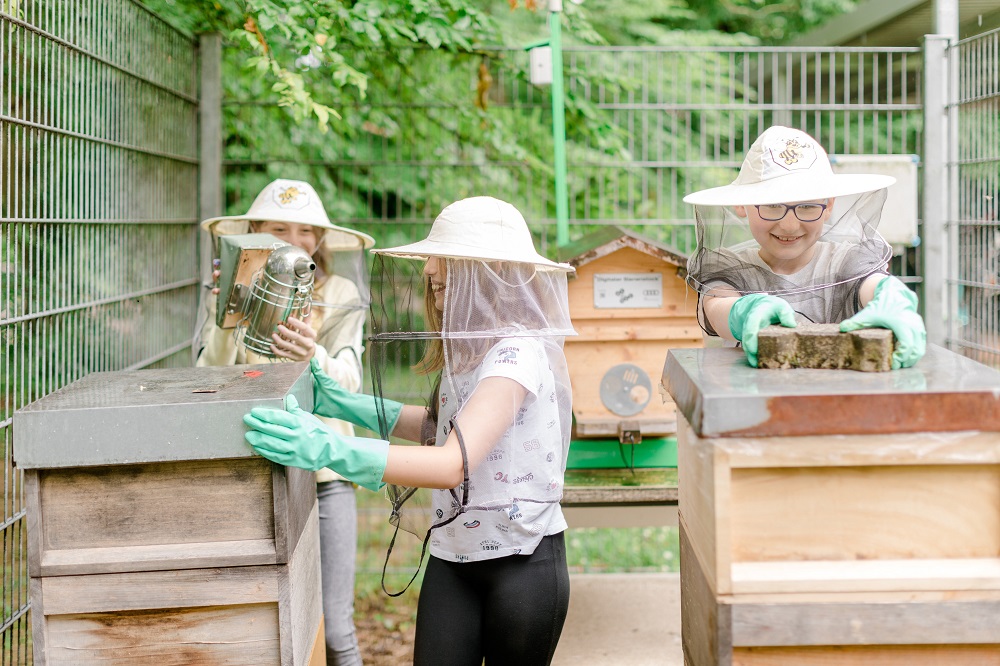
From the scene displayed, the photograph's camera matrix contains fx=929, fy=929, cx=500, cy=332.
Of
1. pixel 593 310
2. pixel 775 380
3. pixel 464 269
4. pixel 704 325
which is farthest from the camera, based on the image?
pixel 593 310

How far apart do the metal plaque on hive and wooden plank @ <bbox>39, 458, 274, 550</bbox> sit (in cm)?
179

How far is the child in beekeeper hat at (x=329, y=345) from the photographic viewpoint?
3.09 meters

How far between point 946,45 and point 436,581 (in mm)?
3829

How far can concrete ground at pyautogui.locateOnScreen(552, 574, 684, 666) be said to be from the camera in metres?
3.88

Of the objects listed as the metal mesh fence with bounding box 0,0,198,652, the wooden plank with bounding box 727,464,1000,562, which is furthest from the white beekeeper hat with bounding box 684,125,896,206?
the metal mesh fence with bounding box 0,0,198,652

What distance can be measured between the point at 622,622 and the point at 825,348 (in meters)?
2.67

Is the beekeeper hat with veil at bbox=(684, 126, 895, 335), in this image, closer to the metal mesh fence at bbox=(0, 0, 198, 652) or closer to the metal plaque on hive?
the metal plaque on hive

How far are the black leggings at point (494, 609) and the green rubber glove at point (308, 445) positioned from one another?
0.39 m

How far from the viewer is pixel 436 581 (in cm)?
232

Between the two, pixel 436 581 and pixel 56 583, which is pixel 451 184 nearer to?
pixel 436 581

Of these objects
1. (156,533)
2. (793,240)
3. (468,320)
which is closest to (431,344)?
(468,320)

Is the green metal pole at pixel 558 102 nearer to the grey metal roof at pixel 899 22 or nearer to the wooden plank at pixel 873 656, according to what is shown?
the grey metal roof at pixel 899 22

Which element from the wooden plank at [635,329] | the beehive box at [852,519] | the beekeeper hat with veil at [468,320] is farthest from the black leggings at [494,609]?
the wooden plank at [635,329]

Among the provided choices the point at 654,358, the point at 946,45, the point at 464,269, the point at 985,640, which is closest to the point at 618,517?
the point at 654,358
